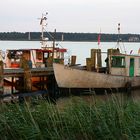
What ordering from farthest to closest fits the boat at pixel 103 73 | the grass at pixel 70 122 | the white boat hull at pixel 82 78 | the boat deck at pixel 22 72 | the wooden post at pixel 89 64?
the wooden post at pixel 89 64, the boat at pixel 103 73, the white boat hull at pixel 82 78, the boat deck at pixel 22 72, the grass at pixel 70 122

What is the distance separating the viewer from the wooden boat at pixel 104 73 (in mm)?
25953

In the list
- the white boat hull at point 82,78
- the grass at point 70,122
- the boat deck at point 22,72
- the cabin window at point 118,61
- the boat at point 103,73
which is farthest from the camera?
the cabin window at point 118,61

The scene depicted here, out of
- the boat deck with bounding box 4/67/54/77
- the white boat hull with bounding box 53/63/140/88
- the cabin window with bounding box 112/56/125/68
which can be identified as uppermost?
the cabin window with bounding box 112/56/125/68

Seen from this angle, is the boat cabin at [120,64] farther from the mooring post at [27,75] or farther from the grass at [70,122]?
the grass at [70,122]

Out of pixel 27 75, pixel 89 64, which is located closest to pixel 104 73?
pixel 89 64

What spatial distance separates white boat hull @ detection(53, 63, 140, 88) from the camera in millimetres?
25656

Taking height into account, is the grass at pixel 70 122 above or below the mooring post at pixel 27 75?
above

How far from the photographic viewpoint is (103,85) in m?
27.2

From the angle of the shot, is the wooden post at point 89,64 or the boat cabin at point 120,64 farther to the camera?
the wooden post at point 89,64

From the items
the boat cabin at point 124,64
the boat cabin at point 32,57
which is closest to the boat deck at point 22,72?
the boat cabin at point 32,57

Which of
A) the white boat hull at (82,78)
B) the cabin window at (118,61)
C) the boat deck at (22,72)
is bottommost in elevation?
the white boat hull at (82,78)

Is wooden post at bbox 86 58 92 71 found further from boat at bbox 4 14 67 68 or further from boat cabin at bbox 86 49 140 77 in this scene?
boat at bbox 4 14 67 68

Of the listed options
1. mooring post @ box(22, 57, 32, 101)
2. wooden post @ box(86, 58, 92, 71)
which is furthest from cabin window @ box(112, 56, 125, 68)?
mooring post @ box(22, 57, 32, 101)

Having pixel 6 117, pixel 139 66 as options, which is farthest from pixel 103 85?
pixel 6 117
